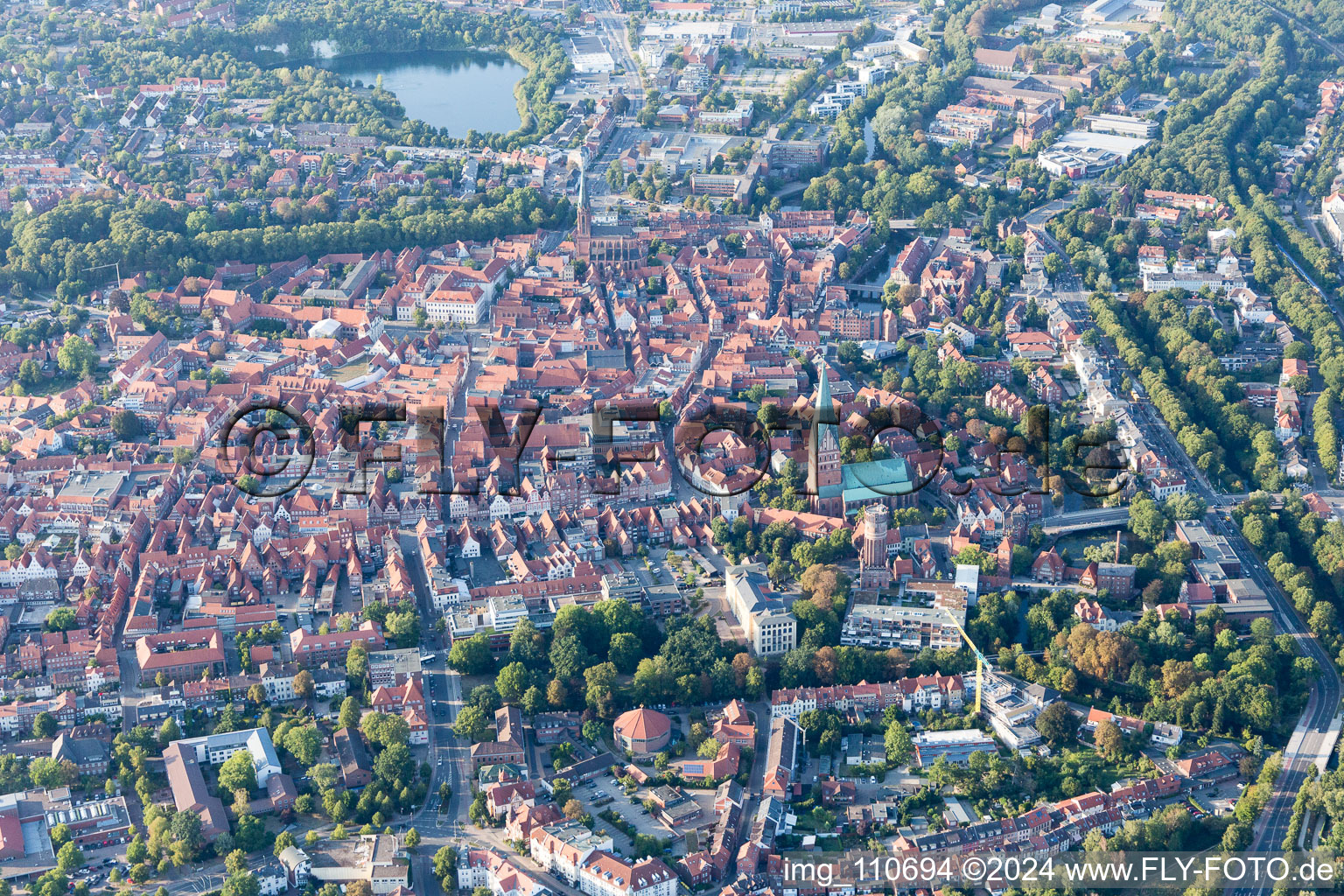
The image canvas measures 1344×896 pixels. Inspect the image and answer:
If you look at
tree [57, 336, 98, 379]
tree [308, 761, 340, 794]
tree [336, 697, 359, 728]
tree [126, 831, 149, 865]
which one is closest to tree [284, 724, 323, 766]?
tree [308, 761, 340, 794]

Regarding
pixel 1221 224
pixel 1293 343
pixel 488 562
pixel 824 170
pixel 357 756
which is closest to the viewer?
pixel 357 756

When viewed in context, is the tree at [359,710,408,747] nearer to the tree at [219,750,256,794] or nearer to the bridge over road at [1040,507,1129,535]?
the tree at [219,750,256,794]

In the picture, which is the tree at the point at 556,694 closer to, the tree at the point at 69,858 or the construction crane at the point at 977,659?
the construction crane at the point at 977,659

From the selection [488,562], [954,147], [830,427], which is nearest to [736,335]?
[830,427]

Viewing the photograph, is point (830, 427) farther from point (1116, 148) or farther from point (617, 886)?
point (1116, 148)

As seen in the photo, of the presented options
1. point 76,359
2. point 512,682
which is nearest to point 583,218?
point 76,359
